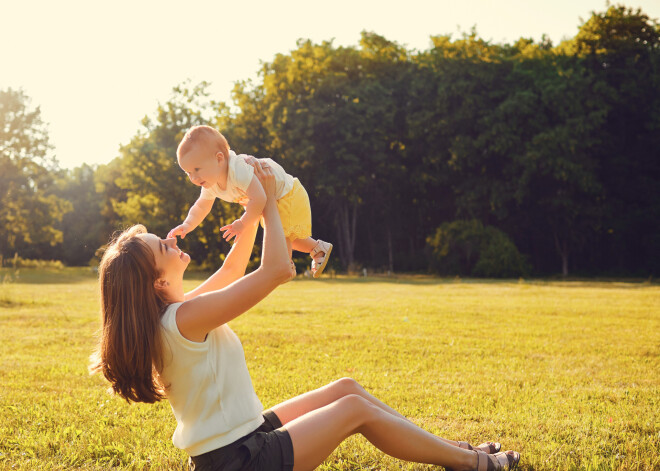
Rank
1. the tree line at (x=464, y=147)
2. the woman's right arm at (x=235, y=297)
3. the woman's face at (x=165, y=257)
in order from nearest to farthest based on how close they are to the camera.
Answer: the woman's right arm at (x=235, y=297) → the woman's face at (x=165, y=257) → the tree line at (x=464, y=147)

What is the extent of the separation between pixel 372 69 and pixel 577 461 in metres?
33.6

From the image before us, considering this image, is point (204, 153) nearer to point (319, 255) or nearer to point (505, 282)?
point (319, 255)

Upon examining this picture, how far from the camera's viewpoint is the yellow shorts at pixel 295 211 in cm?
423

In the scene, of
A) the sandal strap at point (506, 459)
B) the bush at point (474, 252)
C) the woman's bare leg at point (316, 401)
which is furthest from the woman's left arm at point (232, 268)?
the bush at point (474, 252)

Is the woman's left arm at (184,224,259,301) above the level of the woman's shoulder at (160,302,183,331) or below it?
above

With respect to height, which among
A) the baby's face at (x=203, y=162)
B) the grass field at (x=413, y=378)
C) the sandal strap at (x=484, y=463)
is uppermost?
the baby's face at (x=203, y=162)

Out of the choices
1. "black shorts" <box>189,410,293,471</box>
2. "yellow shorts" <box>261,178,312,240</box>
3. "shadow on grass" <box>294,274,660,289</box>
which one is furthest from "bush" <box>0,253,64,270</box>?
"black shorts" <box>189,410,293,471</box>

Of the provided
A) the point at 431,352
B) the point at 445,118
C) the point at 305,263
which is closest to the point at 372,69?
the point at 445,118

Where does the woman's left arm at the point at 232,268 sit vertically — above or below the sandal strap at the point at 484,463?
above

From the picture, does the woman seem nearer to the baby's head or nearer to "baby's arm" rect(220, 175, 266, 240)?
"baby's arm" rect(220, 175, 266, 240)

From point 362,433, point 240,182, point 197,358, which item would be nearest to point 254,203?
point 240,182

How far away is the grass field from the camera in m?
4.54

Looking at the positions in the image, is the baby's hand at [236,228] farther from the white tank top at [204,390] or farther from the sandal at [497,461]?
the sandal at [497,461]

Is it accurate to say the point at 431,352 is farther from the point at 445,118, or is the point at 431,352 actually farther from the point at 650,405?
the point at 445,118
